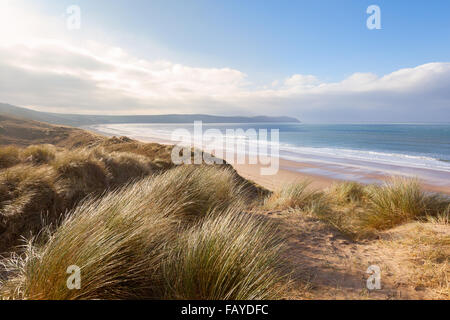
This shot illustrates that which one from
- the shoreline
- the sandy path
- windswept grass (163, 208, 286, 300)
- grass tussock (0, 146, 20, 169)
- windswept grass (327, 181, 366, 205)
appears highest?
grass tussock (0, 146, 20, 169)

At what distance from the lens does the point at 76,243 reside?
2131mm

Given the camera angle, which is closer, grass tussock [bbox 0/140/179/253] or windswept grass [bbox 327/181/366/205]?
grass tussock [bbox 0/140/179/253]

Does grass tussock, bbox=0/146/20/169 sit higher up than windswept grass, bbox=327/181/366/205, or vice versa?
grass tussock, bbox=0/146/20/169

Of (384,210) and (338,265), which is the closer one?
(338,265)

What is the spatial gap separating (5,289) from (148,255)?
118cm

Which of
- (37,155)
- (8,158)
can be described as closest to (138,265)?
(8,158)

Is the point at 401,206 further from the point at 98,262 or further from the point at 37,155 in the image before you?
the point at 37,155

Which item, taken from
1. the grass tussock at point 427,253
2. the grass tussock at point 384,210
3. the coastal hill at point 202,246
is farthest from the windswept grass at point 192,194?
the grass tussock at point 427,253

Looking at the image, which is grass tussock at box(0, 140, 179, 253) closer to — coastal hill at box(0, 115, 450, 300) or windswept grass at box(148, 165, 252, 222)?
coastal hill at box(0, 115, 450, 300)

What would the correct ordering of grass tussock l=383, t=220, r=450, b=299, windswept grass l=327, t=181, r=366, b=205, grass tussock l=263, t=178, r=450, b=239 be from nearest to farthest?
grass tussock l=383, t=220, r=450, b=299
grass tussock l=263, t=178, r=450, b=239
windswept grass l=327, t=181, r=366, b=205

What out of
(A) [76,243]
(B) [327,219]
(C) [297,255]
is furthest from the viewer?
(B) [327,219]

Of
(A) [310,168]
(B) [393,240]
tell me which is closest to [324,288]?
(B) [393,240]

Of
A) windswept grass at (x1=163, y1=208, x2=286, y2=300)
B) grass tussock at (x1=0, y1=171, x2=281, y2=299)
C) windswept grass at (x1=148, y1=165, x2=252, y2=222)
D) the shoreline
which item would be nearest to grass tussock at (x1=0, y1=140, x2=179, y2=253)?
grass tussock at (x1=0, y1=171, x2=281, y2=299)
